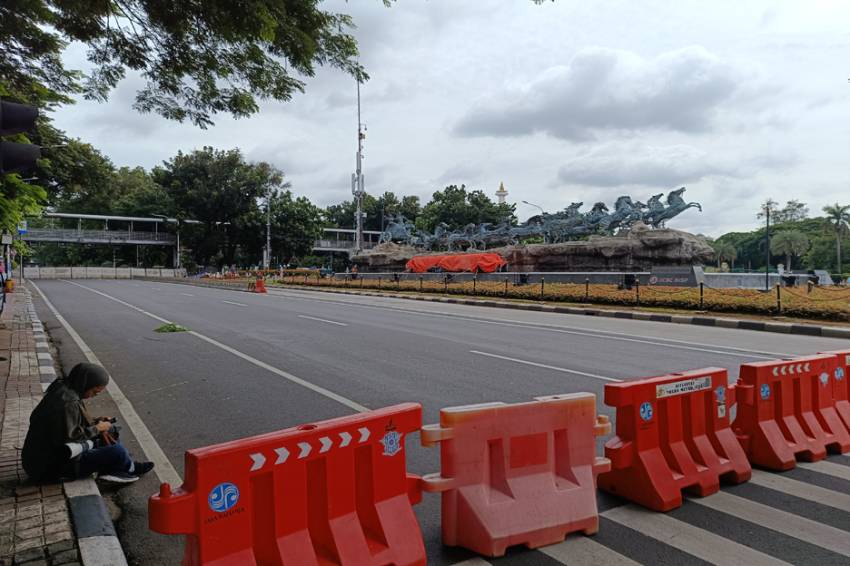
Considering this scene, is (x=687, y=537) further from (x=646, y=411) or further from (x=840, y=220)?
(x=840, y=220)

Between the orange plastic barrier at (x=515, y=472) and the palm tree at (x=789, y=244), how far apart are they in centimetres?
9183

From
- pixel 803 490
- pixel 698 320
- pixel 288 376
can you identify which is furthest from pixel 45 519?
pixel 698 320

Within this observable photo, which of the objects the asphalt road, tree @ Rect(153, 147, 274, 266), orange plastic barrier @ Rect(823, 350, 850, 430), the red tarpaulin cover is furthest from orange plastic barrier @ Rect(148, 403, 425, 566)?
tree @ Rect(153, 147, 274, 266)

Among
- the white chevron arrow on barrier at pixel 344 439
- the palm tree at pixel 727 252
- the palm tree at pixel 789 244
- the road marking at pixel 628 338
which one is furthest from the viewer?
the palm tree at pixel 727 252

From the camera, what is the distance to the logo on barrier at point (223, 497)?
2471 mm

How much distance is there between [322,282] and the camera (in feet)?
134

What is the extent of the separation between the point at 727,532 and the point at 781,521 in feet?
1.42

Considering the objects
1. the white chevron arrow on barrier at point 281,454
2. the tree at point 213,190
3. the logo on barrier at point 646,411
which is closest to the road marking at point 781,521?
the logo on barrier at point 646,411

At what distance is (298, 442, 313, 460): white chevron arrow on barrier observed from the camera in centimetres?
271

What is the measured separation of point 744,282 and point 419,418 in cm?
2903

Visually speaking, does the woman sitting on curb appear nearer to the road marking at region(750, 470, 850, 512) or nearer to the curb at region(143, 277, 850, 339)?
the road marking at region(750, 470, 850, 512)

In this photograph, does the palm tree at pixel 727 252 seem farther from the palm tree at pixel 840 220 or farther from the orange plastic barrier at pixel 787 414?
the orange plastic barrier at pixel 787 414

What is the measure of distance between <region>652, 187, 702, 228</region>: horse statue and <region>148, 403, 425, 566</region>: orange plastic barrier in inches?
1216

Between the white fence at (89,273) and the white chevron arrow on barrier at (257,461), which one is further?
the white fence at (89,273)
